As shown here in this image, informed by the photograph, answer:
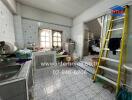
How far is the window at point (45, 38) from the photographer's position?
12.3 ft

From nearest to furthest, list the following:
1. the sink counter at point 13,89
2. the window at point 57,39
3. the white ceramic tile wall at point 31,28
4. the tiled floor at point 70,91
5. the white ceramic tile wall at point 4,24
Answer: the sink counter at point 13,89 → the tiled floor at point 70,91 → the white ceramic tile wall at point 4,24 → the white ceramic tile wall at point 31,28 → the window at point 57,39

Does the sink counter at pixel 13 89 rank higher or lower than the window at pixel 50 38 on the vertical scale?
lower

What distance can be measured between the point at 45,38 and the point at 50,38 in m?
0.25

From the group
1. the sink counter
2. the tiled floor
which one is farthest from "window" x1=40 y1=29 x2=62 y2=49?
the sink counter

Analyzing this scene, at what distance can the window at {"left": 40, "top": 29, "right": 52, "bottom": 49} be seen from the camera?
3.76 metres

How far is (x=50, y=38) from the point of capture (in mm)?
3973

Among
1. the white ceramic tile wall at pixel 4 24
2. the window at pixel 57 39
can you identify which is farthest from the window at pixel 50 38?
the white ceramic tile wall at pixel 4 24

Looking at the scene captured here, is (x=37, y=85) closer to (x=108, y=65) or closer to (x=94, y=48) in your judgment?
(x=108, y=65)

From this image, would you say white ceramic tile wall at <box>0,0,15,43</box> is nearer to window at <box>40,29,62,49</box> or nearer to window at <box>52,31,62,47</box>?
window at <box>40,29,62,49</box>

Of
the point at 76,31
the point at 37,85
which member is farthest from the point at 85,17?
the point at 37,85

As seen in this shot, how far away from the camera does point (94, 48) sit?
4.49 metres

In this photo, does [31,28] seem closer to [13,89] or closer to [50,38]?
[50,38]

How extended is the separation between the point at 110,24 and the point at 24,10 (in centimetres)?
312

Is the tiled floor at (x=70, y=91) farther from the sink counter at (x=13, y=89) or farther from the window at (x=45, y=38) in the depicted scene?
the window at (x=45, y=38)
